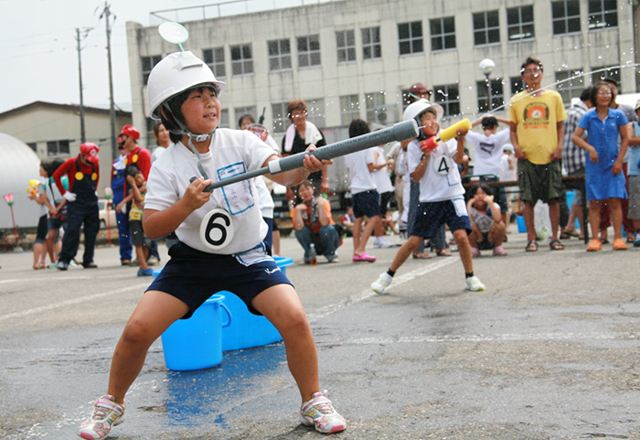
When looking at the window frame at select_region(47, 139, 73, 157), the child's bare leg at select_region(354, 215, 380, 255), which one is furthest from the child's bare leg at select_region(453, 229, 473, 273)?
the window frame at select_region(47, 139, 73, 157)

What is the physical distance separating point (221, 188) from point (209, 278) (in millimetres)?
370

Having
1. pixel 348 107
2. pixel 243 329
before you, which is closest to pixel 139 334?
pixel 243 329

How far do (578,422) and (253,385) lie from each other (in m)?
1.51

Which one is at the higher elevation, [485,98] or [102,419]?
[485,98]

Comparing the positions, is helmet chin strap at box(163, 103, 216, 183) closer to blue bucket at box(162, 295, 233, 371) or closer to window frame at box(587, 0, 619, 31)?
blue bucket at box(162, 295, 233, 371)

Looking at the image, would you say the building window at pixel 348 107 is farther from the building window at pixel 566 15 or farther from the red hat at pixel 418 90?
the building window at pixel 566 15

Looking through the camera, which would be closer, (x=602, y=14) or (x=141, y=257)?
(x=602, y=14)

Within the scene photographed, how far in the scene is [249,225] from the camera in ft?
9.67

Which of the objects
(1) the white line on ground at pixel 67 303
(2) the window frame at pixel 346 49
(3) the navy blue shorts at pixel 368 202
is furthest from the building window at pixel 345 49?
(1) the white line on ground at pixel 67 303

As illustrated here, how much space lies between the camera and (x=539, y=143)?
8.92m

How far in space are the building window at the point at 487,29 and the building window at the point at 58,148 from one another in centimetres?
3737

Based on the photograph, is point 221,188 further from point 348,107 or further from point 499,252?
point 499,252

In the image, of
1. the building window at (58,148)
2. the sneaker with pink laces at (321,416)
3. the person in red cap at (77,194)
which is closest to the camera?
the sneaker with pink laces at (321,416)

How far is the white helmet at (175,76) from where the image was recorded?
113 inches
